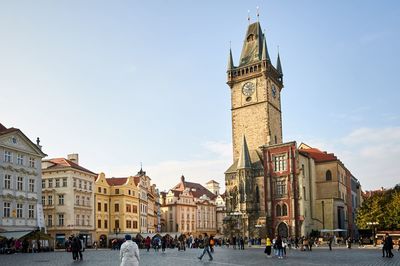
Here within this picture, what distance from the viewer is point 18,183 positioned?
5606 cm

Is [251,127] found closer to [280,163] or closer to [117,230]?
[280,163]

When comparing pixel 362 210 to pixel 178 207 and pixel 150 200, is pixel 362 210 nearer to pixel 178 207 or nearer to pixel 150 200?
pixel 150 200

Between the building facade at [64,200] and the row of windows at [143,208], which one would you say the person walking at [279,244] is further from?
the row of windows at [143,208]

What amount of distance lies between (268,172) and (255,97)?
14567 mm

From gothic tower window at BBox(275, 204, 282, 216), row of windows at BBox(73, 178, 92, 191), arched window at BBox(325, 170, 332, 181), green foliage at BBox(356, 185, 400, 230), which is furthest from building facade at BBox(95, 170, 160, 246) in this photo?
green foliage at BBox(356, 185, 400, 230)

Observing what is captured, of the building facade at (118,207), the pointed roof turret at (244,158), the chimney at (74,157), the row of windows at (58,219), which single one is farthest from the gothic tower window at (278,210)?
the chimney at (74,157)

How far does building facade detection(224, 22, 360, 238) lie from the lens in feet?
238

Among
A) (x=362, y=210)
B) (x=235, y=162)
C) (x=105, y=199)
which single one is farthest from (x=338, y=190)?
(x=105, y=199)

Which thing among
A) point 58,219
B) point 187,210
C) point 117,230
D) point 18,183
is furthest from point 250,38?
point 18,183

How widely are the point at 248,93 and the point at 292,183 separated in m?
19.3

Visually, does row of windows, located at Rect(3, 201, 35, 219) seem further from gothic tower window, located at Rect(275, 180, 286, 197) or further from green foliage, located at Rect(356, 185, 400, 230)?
green foliage, located at Rect(356, 185, 400, 230)

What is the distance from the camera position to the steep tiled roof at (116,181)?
8541cm

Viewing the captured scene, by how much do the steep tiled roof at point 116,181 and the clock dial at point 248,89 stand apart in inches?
993

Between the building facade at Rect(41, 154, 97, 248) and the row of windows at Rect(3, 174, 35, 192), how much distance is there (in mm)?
12160
